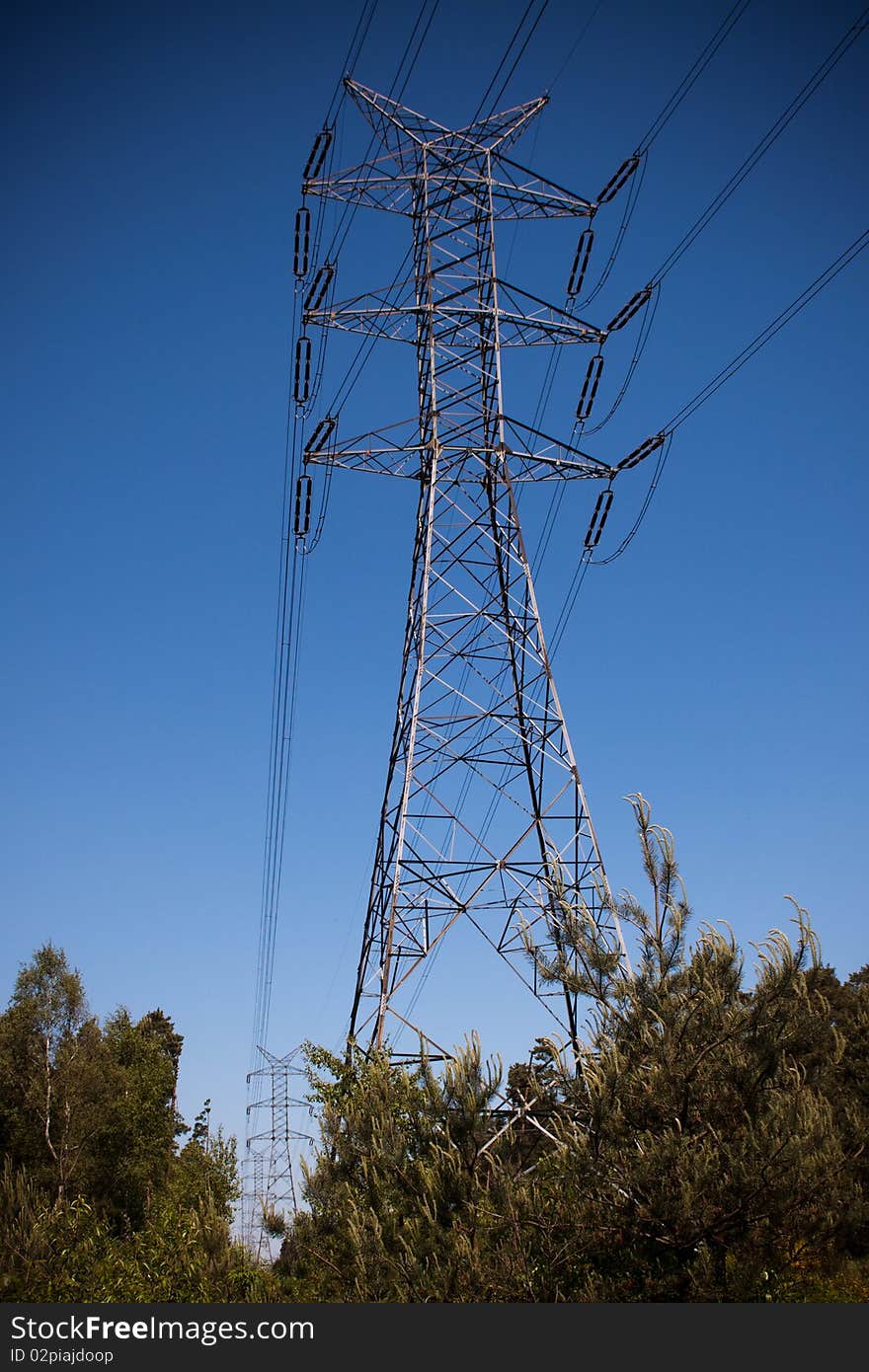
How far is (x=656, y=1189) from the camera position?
10.5 m

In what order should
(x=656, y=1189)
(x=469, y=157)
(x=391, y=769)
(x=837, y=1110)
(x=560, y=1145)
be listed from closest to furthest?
(x=656, y=1189)
(x=560, y=1145)
(x=837, y=1110)
(x=391, y=769)
(x=469, y=157)

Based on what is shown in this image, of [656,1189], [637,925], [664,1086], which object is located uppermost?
[637,925]

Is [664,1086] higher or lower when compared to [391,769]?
lower

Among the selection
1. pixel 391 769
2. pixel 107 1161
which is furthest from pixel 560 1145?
pixel 107 1161

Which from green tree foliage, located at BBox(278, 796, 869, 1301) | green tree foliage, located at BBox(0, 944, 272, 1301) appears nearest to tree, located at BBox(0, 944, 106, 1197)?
green tree foliage, located at BBox(0, 944, 272, 1301)

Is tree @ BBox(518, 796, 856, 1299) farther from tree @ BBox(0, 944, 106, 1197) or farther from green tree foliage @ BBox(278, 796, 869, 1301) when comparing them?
tree @ BBox(0, 944, 106, 1197)

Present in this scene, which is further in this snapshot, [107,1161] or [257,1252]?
[107,1161]

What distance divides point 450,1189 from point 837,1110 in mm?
5778

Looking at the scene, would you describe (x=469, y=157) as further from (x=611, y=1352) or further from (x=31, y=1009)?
(x=31, y=1009)

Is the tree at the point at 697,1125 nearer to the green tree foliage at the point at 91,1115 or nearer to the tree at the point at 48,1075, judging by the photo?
the green tree foliage at the point at 91,1115

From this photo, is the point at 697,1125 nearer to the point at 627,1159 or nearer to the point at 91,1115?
the point at 627,1159

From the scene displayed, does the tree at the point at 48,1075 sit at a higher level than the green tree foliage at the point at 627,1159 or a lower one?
higher

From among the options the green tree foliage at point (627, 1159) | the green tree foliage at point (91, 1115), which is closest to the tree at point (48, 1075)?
the green tree foliage at point (91, 1115)

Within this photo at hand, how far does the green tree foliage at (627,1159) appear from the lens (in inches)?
417
